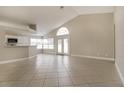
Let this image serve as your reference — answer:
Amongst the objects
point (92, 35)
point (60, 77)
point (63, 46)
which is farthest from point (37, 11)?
point (63, 46)

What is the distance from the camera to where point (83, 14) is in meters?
9.69

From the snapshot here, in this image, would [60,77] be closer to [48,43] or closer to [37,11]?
[37,11]

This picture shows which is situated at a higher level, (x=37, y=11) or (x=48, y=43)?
(x=37, y=11)

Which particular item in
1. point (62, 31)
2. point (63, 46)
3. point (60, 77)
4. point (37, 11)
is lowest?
point (60, 77)

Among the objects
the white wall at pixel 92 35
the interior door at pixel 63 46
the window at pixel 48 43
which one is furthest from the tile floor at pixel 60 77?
the window at pixel 48 43

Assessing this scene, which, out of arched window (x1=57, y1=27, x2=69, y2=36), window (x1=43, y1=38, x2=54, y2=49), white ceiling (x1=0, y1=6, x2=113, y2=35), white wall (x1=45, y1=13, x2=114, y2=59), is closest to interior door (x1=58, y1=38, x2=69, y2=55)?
arched window (x1=57, y1=27, x2=69, y2=36)

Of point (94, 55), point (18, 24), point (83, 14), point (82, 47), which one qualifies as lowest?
point (94, 55)

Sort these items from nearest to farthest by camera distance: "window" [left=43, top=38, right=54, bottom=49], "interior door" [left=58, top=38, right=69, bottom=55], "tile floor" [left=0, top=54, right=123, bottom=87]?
1. "tile floor" [left=0, top=54, right=123, bottom=87]
2. "interior door" [left=58, top=38, right=69, bottom=55]
3. "window" [left=43, top=38, right=54, bottom=49]

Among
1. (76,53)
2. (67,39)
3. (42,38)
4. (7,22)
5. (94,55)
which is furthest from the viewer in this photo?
(42,38)

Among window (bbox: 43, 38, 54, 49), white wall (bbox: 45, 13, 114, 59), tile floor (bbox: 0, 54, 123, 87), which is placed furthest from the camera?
window (bbox: 43, 38, 54, 49)

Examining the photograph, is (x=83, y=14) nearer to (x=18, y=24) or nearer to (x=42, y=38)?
(x=18, y=24)

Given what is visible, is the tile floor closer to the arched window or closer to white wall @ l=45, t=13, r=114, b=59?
white wall @ l=45, t=13, r=114, b=59
